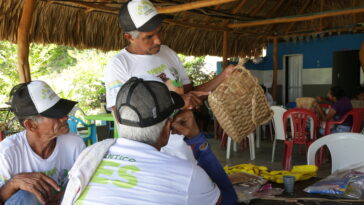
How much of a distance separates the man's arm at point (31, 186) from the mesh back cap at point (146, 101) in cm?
61

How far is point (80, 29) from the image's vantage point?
20.4ft

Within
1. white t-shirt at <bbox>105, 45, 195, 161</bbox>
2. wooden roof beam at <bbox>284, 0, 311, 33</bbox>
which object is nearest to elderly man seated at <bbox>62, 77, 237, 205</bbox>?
white t-shirt at <bbox>105, 45, 195, 161</bbox>

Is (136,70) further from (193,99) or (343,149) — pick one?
(343,149)

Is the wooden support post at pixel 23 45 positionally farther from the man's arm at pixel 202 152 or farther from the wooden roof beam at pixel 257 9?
the wooden roof beam at pixel 257 9

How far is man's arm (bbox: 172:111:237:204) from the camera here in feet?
5.06

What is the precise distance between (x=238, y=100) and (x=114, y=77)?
0.71 metres

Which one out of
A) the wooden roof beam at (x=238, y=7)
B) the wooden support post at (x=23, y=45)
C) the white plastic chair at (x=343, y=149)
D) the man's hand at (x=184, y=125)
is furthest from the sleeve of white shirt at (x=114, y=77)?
the wooden roof beam at (x=238, y=7)

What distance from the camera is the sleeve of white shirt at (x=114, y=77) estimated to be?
1.96 m

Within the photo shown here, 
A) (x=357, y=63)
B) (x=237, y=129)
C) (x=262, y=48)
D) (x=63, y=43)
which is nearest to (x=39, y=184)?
(x=237, y=129)

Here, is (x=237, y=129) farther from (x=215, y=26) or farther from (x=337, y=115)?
(x=215, y=26)

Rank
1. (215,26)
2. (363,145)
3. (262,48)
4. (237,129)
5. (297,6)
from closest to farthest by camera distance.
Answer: (237,129) < (363,145) < (215,26) < (297,6) < (262,48)

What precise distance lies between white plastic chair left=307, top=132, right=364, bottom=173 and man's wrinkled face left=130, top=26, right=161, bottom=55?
4.73 ft

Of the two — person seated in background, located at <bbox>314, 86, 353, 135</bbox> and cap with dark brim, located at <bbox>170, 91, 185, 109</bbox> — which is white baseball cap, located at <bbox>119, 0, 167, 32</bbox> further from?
person seated in background, located at <bbox>314, 86, 353, 135</bbox>

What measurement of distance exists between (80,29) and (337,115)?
4.41 m
